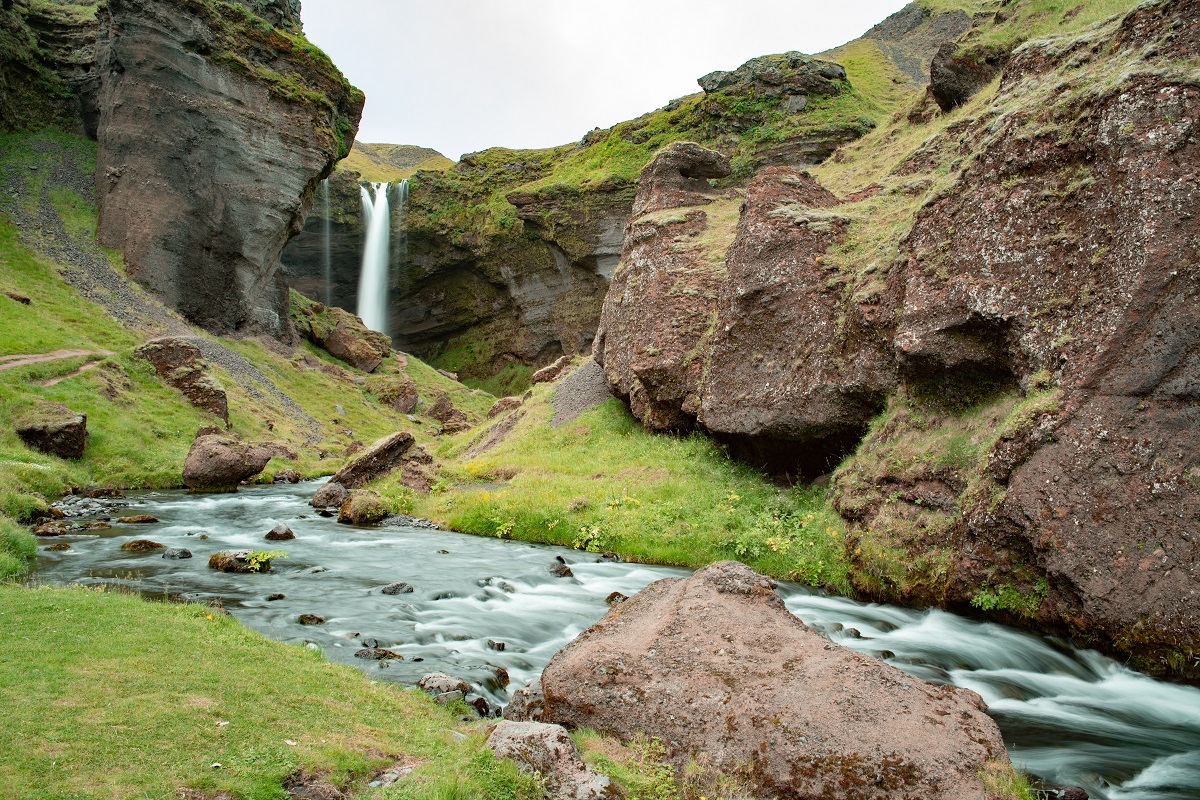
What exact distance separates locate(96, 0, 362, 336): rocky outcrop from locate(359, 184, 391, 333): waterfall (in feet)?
55.4

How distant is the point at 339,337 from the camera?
213 feet

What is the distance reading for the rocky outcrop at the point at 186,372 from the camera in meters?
36.8

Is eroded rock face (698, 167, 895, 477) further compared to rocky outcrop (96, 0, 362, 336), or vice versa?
rocky outcrop (96, 0, 362, 336)

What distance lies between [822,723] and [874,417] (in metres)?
12.4

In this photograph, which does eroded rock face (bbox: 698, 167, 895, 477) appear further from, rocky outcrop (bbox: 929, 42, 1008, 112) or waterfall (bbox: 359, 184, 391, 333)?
waterfall (bbox: 359, 184, 391, 333)

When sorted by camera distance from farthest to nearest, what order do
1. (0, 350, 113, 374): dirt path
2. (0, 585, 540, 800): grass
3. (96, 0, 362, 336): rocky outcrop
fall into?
(96, 0, 362, 336): rocky outcrop → (0, 350, 113, 374): dirt path → (0, 585, 540, 800): grass

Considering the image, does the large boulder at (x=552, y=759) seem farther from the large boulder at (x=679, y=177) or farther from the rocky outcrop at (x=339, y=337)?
the rocky outcrop at (x=339, y=337)

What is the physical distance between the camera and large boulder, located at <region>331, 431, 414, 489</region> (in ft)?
88.9

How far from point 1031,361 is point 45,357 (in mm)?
37555

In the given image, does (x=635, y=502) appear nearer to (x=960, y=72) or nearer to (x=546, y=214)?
(x=960, y=72)

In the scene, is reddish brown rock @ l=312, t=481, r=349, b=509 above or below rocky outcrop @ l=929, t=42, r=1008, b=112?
below

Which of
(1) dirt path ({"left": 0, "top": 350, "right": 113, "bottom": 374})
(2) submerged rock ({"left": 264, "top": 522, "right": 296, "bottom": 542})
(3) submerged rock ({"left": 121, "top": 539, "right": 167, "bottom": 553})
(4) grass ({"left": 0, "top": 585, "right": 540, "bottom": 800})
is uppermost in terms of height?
(1) dirt path ({"left": 0, "top": 350, "right": 113, "bottom": 374})

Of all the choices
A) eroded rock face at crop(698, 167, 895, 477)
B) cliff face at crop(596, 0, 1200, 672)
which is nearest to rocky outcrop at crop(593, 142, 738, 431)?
eroded rock face at crop(698, 167, 895, 477)

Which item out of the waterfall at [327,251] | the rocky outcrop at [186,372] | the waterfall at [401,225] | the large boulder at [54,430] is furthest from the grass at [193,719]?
the waterfall at [327,251]
